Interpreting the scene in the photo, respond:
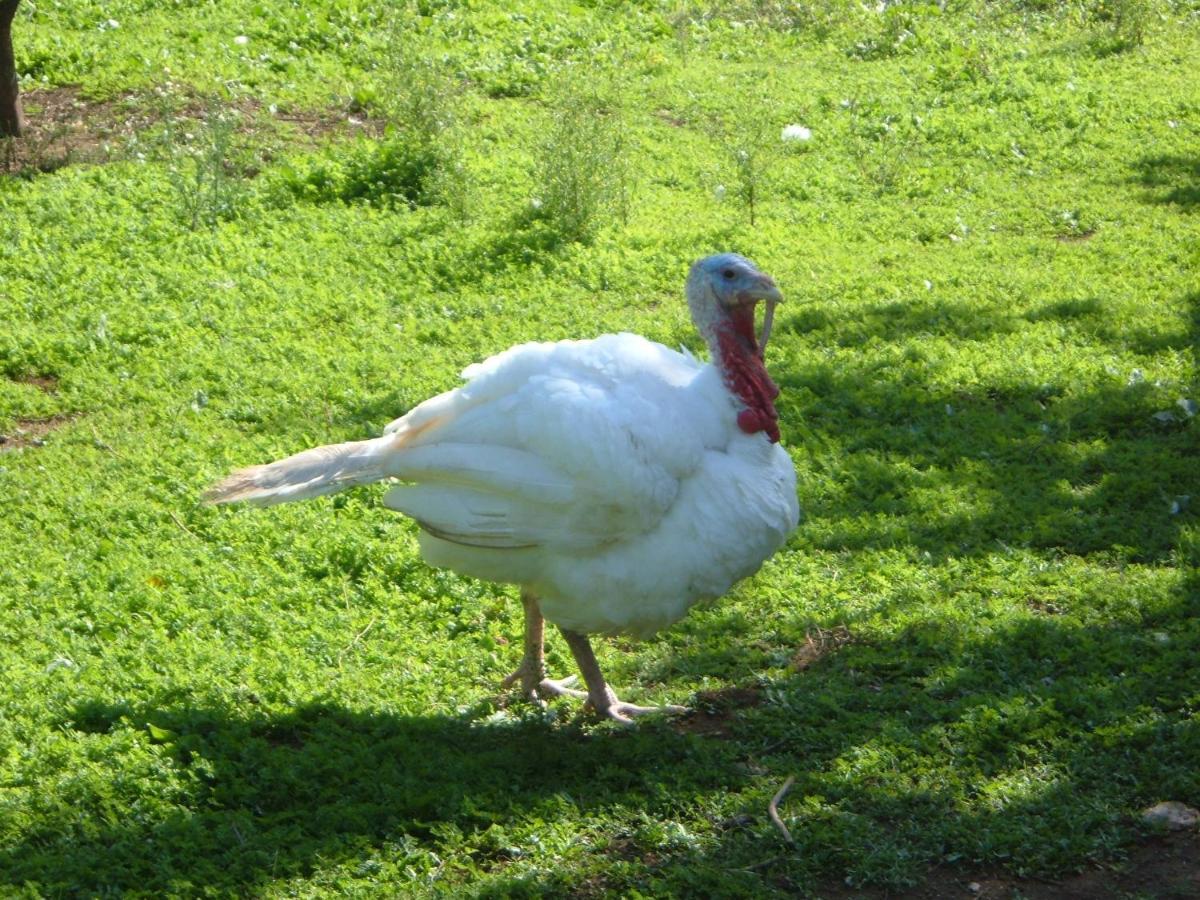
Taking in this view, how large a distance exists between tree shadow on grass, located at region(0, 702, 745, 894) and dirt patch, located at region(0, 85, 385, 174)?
5518mm

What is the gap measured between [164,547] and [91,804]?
1556mm

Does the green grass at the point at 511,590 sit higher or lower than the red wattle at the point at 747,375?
lower

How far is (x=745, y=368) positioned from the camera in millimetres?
5109

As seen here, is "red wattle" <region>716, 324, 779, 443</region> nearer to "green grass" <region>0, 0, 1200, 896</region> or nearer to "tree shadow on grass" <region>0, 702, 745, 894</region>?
"green grass" <region>0, 0, 1200, 896</region>

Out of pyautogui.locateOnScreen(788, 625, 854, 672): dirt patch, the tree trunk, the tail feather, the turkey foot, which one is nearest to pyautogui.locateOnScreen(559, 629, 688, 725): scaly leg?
the turkey foot

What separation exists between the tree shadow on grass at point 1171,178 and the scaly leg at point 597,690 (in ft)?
20.3

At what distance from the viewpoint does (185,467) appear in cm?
640

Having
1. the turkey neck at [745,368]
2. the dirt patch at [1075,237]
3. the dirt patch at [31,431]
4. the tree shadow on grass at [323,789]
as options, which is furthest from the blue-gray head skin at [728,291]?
the dirt patch at [1075,237]

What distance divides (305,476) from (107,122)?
605cm

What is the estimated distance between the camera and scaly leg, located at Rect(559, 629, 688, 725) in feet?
16.6

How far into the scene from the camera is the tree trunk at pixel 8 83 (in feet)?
29.2

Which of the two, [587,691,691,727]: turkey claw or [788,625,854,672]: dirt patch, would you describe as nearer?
[587,691,691,727]: turkey claw

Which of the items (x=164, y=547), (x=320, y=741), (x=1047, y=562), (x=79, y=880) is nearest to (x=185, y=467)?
(x=164, y=547)

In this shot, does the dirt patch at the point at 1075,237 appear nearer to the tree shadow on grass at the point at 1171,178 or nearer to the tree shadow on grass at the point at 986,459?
the tree shadow on grass at the point at 1171,178
